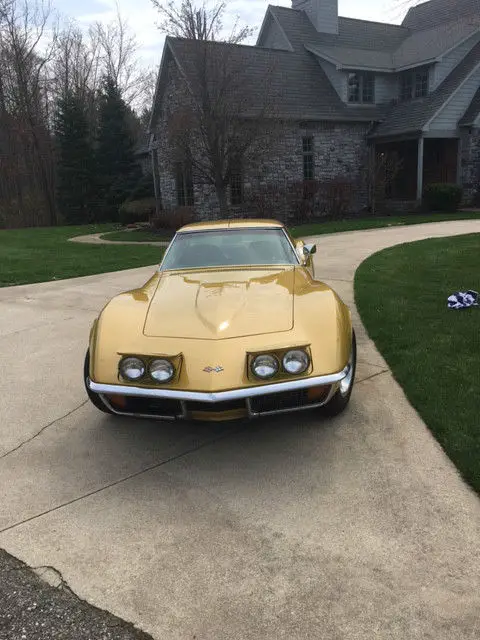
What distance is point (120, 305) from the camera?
3805mm

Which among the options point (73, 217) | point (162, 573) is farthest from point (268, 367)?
point (73, 217)

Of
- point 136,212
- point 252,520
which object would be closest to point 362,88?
point 136,212

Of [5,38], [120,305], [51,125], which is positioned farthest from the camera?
[51,125]

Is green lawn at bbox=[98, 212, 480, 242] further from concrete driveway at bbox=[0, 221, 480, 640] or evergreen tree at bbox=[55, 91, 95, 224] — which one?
Answer: concrete driveway at bbox=[0, 221, 480, 640]

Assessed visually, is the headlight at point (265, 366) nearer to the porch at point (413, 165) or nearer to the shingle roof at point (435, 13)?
the porch at point (413, 165)

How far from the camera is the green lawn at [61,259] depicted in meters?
10.8

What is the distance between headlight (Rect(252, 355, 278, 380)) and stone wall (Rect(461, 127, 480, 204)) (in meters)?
22.8

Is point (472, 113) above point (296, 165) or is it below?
above

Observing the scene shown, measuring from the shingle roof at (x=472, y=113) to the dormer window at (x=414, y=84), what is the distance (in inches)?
82.2

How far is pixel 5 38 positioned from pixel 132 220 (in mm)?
16232

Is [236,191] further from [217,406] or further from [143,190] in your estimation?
[217,406]

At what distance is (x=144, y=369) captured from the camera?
3.05 meters

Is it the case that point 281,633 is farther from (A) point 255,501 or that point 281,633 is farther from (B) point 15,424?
(B) point 15,424

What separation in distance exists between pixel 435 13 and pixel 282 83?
10905mm
